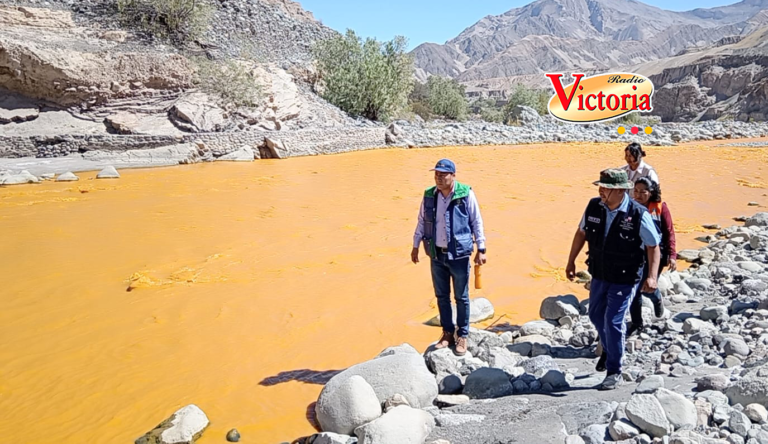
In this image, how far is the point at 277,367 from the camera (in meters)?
4.54

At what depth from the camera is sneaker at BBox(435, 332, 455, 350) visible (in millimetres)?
4395

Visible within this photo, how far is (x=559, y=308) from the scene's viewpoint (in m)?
5.10

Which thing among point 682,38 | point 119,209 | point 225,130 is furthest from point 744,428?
point 682,38

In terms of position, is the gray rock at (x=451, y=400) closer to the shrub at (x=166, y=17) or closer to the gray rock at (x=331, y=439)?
the gray rock at (x=331, y=439)

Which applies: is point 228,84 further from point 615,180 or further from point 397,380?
point 615,180

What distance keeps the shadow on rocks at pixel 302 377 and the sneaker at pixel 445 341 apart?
0.92 m

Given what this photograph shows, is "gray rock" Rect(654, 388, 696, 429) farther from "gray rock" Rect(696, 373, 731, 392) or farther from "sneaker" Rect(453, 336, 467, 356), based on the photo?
"sneaker" Rect(453, 336, 467, 356)

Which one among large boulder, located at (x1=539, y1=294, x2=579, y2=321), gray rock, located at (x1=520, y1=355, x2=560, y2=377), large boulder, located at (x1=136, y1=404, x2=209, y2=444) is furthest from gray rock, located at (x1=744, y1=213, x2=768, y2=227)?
large boulder, located at (x1=136, y1=404, x2=209, y2=444)

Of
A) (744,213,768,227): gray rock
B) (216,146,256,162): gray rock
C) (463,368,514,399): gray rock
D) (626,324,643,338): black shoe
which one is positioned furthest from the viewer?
(216,146,256,162): gray rock

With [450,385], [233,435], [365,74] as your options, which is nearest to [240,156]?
[365,74]

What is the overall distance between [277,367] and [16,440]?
193cm

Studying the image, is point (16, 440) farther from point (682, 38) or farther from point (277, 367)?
point (682, 38)

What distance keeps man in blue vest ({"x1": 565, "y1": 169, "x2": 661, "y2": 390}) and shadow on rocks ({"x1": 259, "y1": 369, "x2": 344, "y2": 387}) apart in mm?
2191

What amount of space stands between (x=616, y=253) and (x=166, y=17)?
29189mm
